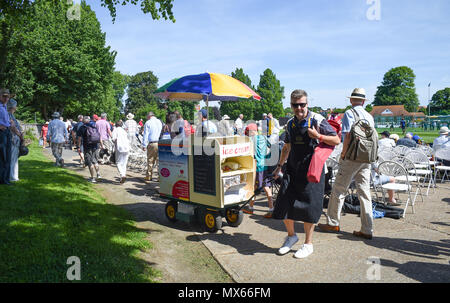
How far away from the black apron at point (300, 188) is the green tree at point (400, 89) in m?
109

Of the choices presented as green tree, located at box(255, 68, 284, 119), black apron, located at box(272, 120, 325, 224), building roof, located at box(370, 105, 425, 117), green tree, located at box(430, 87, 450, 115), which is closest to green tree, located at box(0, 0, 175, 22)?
black apron, located at box(272, 120, 325, 224)

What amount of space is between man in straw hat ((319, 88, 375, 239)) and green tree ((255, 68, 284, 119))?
80.8 metres

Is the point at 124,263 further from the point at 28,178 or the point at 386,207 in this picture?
the point at 28,178

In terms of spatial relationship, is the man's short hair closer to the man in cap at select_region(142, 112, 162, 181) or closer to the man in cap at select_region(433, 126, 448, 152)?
the man in cap at select_region(142, 112, 162, 181)

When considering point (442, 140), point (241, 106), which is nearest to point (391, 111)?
point (241, 106)

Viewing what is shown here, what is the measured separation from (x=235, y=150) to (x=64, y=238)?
2783mm

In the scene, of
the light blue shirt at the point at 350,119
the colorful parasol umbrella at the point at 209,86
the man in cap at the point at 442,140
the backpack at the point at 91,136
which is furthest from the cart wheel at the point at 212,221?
the man in cap at the point at 442,140

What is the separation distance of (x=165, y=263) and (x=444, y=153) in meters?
8.41

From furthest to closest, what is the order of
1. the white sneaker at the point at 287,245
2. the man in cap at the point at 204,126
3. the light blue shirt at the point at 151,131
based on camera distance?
the light blue shirt at the point at 151,131 → the man in cap at the point at 204,126 → the white sneaker at the point at 287,245

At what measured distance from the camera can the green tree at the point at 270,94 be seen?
280 ft

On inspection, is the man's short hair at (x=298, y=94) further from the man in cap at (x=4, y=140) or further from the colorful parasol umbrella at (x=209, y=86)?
the man in cap at (x=4, y=140)

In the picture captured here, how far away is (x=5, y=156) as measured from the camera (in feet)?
23.7

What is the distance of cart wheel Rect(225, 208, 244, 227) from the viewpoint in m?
5.43

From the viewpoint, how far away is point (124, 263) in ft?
12.6
